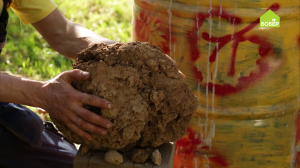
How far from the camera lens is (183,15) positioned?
224 cm

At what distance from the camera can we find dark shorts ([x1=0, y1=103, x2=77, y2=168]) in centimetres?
221

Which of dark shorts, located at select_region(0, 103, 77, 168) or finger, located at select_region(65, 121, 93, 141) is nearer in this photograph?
finger, located at select_region(65, 121, 93, 141)

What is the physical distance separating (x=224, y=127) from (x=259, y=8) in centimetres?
71

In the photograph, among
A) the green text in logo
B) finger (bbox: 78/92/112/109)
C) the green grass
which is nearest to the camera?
finger (bbox: 78/92/112/109)

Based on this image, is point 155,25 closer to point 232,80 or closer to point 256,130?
point 232,80

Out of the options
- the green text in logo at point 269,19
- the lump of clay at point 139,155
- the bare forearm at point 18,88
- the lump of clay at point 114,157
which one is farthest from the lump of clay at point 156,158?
the green text in logo at point 269,19

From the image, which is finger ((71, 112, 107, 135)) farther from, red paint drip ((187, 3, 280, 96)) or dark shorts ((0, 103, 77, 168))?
red paint drip ((187, 3, 280, 96))

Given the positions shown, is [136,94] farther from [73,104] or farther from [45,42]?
[45,42]

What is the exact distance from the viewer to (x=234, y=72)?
89.0 inches

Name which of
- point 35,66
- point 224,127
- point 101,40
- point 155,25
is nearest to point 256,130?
point 224,127

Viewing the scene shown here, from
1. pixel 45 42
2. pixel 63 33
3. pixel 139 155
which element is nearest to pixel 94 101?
pixel 139 155

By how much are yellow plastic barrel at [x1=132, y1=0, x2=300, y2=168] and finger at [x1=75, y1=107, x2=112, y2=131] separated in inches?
34.4

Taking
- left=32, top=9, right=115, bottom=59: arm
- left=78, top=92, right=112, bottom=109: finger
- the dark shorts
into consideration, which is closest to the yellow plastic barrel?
left=32, top=9, right=115, bottom=59: arm

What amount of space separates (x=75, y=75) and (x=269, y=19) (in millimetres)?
1163
